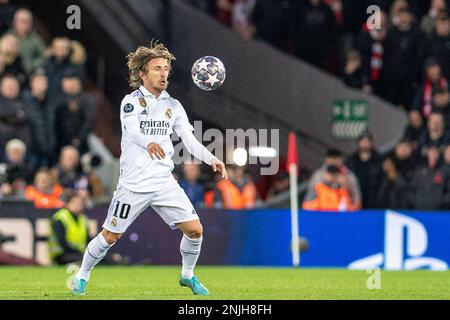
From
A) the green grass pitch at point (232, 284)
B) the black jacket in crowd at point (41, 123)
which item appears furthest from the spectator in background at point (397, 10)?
the black jacket in crowd at point (41, 123)

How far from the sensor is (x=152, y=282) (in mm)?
16641

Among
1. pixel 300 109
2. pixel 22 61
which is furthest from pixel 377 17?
pixel 22 61

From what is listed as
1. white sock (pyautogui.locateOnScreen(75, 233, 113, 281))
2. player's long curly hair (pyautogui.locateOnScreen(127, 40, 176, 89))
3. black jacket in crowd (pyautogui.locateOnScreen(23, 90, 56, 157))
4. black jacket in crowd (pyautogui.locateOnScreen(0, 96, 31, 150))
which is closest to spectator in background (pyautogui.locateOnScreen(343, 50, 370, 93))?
black jacket in crowd (pyautogui.locateOnScreen(23, 90, 56, 157))

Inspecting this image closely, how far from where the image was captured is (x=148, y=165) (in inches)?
559

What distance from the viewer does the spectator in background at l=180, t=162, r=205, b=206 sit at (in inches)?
835

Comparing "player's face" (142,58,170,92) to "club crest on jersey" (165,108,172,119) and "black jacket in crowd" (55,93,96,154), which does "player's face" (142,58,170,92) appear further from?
"black jacket in crowd" (55,93,96,154)

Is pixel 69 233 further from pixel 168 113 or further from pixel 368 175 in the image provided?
pixel 168 113

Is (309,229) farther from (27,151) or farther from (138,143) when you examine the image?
(138,143)

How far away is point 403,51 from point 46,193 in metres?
6.49

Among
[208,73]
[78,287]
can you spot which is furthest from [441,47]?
[78,287]

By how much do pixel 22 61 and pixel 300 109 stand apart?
188 inches

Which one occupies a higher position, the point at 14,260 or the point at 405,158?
the point at 405,158

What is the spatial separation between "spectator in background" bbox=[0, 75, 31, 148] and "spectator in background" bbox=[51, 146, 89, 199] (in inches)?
30.3

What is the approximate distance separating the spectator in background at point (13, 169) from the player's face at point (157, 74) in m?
6.79
